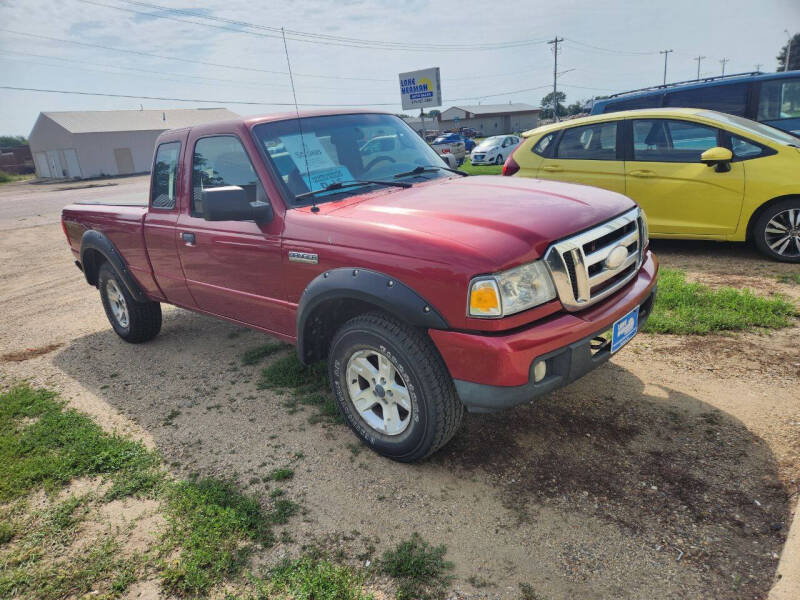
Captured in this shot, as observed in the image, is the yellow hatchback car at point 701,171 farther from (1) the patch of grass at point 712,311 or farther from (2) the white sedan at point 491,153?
(2) the white sedan at point 491,153

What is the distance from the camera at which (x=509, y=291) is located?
8.26 ft

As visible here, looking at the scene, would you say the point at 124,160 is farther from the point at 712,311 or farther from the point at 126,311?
the point at 712,311

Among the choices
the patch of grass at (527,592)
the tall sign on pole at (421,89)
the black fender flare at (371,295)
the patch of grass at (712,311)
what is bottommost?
→ the patch of grass at (527,592)

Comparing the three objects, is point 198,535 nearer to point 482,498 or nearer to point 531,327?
point 482,498

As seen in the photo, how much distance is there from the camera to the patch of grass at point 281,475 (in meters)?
3.13

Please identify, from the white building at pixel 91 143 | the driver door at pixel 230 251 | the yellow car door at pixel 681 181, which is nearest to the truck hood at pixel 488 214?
the driver door at pixel 230 251

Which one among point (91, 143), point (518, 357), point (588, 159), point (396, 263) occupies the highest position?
point (91, 143)

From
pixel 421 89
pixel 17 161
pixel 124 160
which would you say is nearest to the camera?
pixel 421 89

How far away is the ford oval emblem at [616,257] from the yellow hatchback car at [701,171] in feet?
12.6

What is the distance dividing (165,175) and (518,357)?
3.30 meters

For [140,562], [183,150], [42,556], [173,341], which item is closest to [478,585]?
[140,562]

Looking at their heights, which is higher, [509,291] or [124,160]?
[124,160]

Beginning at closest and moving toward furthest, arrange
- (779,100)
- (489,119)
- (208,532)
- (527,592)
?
(527,592) → (208,532) → (779,100) → (489,119)

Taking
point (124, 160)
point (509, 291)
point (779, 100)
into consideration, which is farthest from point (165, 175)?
point (124, 160)
